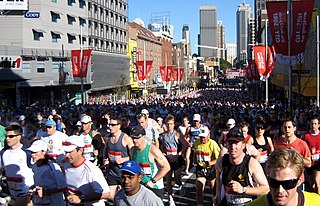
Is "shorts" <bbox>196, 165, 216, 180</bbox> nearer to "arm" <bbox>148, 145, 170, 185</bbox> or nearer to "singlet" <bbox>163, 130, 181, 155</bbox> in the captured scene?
"singlet" <bbox>163, 130, 181, 155</bbox>

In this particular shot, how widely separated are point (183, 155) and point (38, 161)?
18.0 feet

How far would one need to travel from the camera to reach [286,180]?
9.20 feet

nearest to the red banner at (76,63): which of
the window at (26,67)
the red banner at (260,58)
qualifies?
the red banner at (260,58)

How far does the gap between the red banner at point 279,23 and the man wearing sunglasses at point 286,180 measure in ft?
62.6

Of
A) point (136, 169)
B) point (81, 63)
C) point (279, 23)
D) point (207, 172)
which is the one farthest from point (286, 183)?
point (81, 63)

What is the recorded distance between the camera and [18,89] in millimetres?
49188

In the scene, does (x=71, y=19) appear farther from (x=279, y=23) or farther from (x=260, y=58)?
(x=279, y=23)

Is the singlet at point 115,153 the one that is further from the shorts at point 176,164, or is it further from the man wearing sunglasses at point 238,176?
the shorts at point 176,164

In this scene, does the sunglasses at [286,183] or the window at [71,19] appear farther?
the window at [71,19]

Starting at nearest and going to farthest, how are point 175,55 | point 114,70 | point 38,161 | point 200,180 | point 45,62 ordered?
point 38,161 → point 200,180 → point 45,62 → point 114,70 → point 175,55

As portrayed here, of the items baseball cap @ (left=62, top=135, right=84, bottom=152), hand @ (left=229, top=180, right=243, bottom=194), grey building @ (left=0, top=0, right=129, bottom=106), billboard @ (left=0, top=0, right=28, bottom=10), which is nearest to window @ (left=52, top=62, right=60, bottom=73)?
grey building @ (left=0, top=0, right=129, bottom=106)

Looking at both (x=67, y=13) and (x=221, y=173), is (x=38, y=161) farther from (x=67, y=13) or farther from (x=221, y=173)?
(x=67, y=13)

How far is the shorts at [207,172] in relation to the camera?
8.65 metres

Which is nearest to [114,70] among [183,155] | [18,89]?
[18,89]
